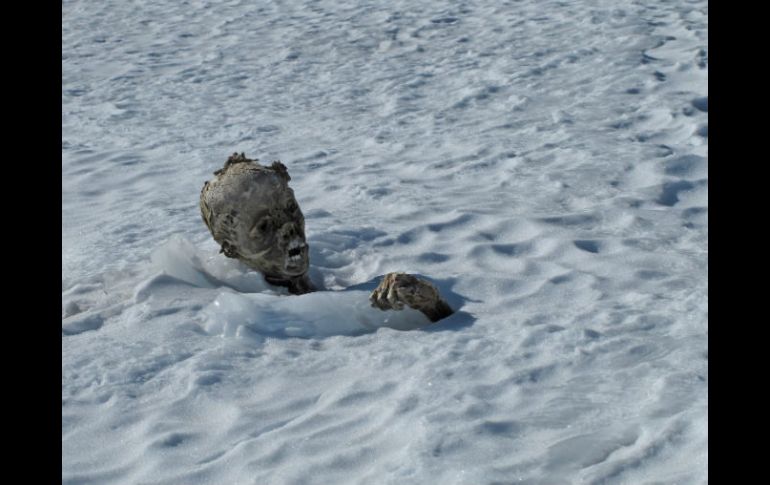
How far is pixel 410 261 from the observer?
480 centimetres

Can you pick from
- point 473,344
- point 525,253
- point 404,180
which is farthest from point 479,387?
point 404,180

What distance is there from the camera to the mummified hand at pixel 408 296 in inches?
158

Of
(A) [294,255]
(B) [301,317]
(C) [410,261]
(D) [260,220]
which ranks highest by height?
(D) [260,220]

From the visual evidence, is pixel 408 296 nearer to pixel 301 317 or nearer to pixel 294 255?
pixel 301 317

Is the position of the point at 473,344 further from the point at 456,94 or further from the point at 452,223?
the point at 456,94

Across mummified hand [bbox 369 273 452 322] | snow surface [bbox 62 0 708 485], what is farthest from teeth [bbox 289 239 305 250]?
mummified hand [bbox 369 273 452 322]

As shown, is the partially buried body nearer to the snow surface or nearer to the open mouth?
the open mouth

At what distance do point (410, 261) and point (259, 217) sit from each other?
0.86m

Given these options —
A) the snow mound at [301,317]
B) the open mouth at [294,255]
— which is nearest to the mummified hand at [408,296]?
the snow mound at [301,317]

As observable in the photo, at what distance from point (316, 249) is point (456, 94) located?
341cm

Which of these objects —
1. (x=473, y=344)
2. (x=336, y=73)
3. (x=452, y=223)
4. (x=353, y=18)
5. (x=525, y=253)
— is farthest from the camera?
(x=353, y=18)

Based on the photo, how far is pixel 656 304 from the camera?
13.1ft

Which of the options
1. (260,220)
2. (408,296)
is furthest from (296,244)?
(408,296)

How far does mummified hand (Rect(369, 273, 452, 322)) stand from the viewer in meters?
→ 4.00
